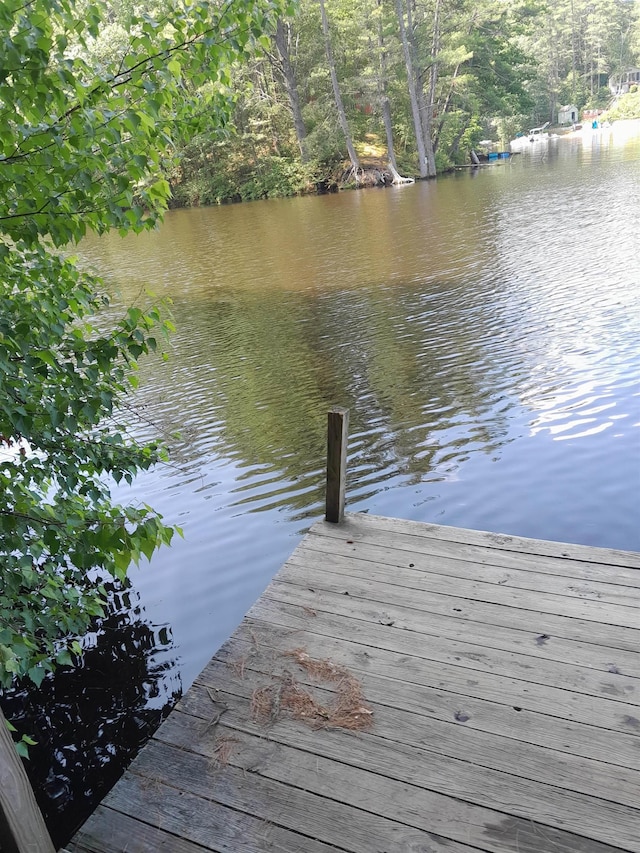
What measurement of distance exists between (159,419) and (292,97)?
37452mm

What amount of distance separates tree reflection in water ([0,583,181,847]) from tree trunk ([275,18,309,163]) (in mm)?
40030

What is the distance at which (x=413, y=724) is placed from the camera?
2965 mm

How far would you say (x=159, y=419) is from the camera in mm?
9531

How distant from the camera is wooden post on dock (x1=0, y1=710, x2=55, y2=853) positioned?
2.13 meters

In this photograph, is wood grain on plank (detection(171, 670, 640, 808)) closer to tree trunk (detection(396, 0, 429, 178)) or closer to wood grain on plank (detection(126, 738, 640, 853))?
wood grain on plank (detection(126, 738, 640, 853))

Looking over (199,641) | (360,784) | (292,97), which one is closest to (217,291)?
(199,641)

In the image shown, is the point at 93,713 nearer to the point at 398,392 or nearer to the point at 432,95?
the point at 398,392

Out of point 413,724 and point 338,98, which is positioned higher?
point 338,98

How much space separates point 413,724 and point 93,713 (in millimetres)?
2409

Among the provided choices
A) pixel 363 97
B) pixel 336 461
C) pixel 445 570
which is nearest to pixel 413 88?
pixel 363 97

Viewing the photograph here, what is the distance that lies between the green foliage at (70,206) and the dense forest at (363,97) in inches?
1484

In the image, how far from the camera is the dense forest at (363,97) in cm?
3816

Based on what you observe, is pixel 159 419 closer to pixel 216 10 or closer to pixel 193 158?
pixel 216 10

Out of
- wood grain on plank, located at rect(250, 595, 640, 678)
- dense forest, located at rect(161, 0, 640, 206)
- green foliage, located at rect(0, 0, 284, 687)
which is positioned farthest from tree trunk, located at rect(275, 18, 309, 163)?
wood grain on plank, located at rect(250, 595, 640, 678)
